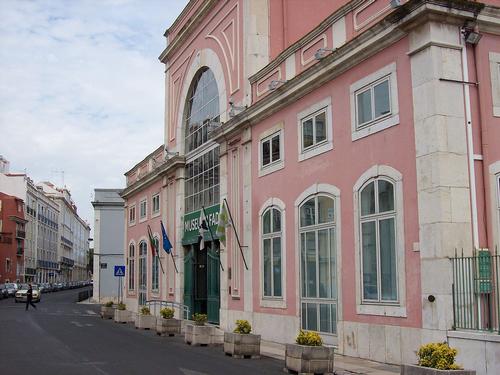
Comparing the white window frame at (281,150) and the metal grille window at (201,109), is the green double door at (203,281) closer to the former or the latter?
the metal grille window at (201,109)

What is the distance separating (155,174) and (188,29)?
306 inches

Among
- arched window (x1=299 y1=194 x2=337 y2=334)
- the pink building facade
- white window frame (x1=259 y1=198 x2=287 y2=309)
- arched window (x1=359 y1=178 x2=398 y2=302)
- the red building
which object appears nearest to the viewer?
the pink building facade

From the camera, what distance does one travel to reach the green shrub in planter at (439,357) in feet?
30.3

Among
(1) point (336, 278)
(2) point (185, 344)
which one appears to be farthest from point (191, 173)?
(1) point (336, 278)

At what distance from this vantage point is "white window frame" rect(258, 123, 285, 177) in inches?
737

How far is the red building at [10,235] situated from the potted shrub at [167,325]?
218 feet

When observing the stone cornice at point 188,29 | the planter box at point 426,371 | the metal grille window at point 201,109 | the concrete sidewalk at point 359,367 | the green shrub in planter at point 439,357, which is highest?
the stone cornice at point 188,29

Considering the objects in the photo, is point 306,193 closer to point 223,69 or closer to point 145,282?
point 223,69

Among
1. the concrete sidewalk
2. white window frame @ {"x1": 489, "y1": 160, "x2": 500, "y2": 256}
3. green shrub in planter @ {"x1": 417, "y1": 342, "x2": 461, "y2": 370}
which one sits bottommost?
the concrete sidewalk

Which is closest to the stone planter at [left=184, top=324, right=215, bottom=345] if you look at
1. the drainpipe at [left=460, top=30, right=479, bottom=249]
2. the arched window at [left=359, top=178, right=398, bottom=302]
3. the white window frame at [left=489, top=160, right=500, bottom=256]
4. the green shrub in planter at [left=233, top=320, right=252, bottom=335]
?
the green shrub in planter at [left=233, top=320, right=252, bottom=335]

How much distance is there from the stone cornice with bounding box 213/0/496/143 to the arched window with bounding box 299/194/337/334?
3056 millimetres

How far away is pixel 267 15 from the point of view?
21.8 meters

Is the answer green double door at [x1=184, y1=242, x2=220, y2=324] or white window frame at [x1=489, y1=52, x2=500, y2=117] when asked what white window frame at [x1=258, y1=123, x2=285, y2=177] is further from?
white window frame at [x1=489, y1=52, x2=500, y2=117]

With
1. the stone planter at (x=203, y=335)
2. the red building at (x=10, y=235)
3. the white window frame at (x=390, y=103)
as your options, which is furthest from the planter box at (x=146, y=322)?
the red building at (x=10, y=235)
